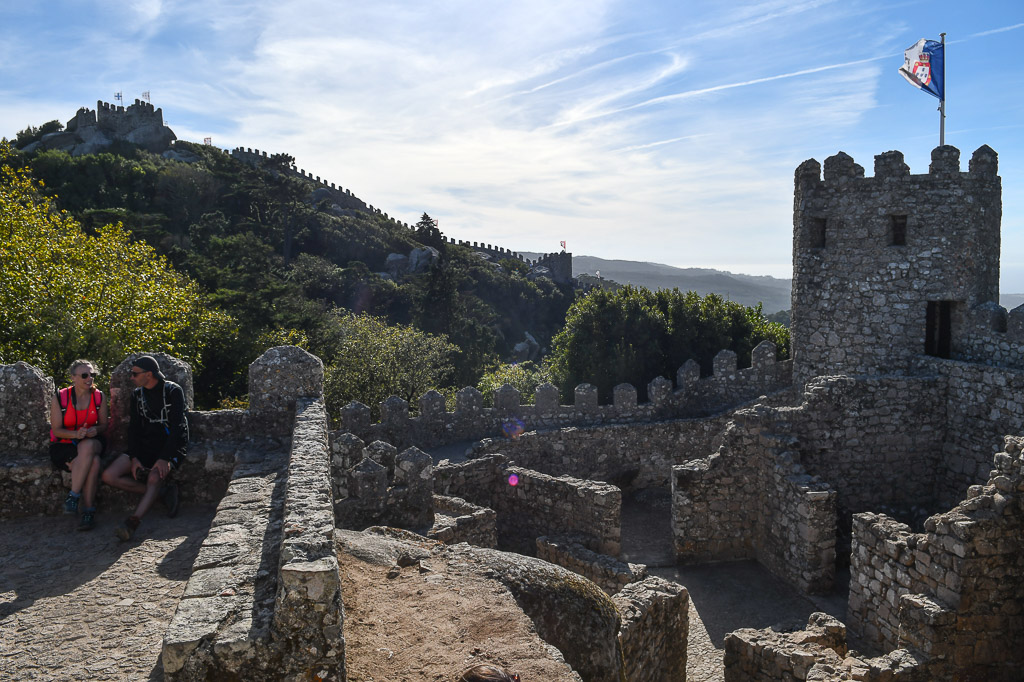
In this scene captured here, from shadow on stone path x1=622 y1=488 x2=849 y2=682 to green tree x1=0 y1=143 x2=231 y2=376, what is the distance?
1223 centimetres

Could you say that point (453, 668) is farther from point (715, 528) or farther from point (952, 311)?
point (952, 311)

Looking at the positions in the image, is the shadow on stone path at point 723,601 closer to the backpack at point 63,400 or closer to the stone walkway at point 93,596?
the stone walkway at point 93,596

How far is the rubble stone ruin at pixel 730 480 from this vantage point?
423cm

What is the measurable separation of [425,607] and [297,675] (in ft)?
5.21

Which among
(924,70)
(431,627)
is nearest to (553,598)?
(431,627)

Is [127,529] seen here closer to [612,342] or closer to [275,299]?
[612,342]

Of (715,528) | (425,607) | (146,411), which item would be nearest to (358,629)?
(425,607)

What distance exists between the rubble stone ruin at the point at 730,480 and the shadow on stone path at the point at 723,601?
0.25 meters

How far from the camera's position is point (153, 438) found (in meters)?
5.95

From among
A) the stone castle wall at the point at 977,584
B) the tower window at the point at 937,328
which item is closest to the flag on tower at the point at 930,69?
the tower window at the point at 937,328

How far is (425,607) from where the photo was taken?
463 cm

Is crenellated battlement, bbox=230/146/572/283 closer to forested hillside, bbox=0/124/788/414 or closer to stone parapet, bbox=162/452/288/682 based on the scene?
forested hillside, bbox=0/124/788/414

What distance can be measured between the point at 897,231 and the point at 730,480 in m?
5.56

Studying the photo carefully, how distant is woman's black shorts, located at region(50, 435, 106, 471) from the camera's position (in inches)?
225
